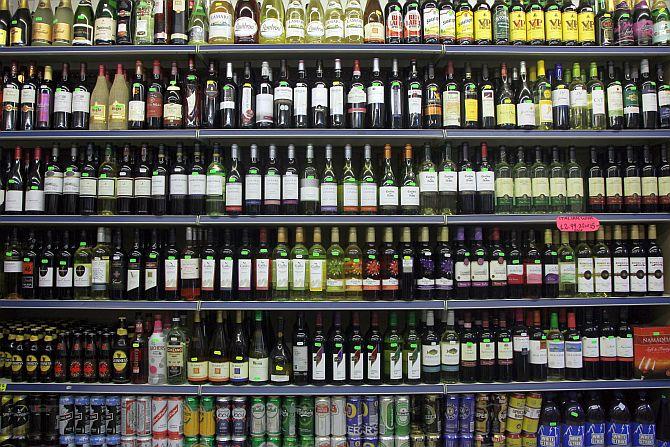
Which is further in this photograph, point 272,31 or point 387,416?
point 272,31

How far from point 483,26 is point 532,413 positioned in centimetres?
215

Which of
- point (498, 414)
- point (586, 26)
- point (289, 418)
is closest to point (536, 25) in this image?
point (586, 26)

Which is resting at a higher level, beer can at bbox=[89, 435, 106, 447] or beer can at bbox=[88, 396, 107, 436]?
beer can at bbox=[88, 396, 107, 436]

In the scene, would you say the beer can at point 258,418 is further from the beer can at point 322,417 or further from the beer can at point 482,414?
the beer can at point 482,414

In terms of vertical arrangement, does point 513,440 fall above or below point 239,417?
below

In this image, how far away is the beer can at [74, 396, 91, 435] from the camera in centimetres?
288

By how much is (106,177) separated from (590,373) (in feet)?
9.46

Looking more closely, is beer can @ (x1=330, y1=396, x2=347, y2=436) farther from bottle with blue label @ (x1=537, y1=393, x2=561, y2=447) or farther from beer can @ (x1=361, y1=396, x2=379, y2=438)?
bottle with blue label @ (x1=537, y1=393, x2=561, y2=447)

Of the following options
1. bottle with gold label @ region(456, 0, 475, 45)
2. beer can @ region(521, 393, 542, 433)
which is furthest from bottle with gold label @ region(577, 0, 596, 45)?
beer can @ region(521, 393, 542, 433)

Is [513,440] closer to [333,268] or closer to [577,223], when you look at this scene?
[577,223]

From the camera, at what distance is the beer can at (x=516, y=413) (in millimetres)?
2910

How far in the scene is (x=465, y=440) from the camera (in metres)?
2.87

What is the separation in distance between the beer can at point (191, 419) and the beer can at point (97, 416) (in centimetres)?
44

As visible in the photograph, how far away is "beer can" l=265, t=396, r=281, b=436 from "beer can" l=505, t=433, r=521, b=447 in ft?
4.07
